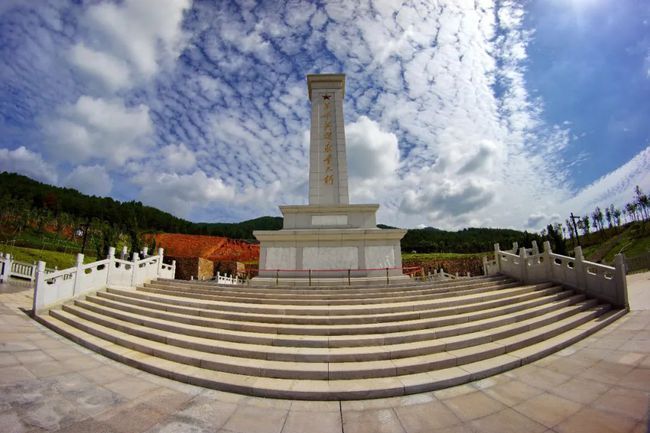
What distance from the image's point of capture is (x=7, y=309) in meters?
9.38

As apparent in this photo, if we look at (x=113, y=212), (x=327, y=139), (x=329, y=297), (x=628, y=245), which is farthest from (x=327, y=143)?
(x=113, y=212)

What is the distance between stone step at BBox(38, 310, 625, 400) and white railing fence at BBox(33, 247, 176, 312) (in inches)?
210

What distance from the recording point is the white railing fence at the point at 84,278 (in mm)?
9242

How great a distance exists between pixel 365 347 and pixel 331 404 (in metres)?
1.73

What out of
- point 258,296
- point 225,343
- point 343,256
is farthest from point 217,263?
point 225,343

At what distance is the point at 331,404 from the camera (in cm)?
428

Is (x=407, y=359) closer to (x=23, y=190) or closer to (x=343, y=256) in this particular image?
(x=343, y=256)

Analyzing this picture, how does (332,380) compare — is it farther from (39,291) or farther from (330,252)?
(39,291)

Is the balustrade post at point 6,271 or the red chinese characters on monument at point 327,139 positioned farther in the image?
the red chinese characters on monument at point 327,139

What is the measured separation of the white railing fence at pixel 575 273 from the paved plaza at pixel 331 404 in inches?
153

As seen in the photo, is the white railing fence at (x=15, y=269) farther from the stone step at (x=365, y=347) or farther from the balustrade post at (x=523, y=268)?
the balustrade post at (x=523, y=268)

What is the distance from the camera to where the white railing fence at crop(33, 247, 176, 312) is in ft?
30.3

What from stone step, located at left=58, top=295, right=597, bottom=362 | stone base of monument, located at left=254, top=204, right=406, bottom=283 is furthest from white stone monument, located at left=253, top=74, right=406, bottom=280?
stone step, located at left=58, top=295, right=597, bottom=362

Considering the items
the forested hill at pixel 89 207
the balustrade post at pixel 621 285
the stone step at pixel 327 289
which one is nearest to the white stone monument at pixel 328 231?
the stone step at pixel 327 289
